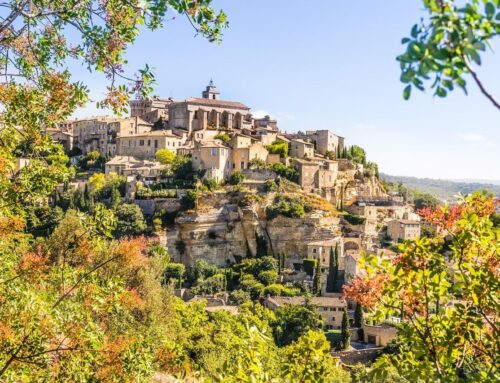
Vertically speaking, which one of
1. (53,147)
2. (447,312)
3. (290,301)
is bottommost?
(290,301)

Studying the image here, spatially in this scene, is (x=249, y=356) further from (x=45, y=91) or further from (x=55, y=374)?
(x=45, y=91)

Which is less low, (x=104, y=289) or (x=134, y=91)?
(x=134, y=91)

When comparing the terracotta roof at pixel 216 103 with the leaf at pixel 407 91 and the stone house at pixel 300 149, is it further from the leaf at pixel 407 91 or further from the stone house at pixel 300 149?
the leaf at pixel 407 91

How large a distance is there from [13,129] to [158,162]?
2067 inches

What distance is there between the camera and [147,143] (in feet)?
205

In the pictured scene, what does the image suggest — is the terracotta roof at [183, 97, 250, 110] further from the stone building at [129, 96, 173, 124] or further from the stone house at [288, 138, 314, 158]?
the stone house at [288, 138, 314, 158]

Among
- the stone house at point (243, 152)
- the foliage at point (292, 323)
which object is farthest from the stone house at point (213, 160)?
the foliage at point (292, 323)

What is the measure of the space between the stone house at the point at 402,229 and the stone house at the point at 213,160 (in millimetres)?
17758

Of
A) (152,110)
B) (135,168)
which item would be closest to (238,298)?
(135,168)

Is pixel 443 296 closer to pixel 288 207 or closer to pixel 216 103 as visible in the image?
pixel 288 207

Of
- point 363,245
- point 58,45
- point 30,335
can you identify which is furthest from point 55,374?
point 363,245

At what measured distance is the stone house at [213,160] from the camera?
5400cm

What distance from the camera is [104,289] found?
649cm

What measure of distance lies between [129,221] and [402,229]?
26.7 meters
